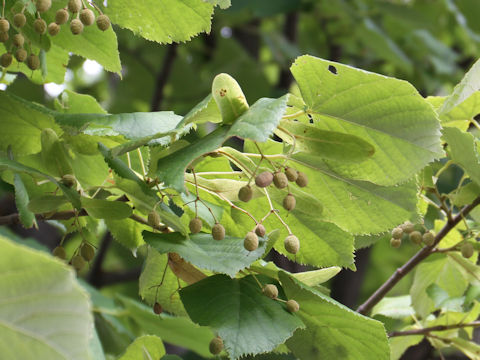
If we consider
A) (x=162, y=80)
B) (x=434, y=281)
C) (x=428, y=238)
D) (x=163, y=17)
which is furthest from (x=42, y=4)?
(x=162, y=80)

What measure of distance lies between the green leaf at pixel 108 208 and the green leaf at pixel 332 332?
8.5 inches

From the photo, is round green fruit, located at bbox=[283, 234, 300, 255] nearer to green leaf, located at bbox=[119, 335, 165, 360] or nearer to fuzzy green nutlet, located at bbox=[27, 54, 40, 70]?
green leaf, located at bbox=[119, 335, 165, 360]

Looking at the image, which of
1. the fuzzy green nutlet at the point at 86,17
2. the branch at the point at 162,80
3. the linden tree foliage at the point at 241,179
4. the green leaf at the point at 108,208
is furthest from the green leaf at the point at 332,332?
the branch at the point at 162,80

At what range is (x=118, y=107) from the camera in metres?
3.02

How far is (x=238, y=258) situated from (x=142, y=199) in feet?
0.48

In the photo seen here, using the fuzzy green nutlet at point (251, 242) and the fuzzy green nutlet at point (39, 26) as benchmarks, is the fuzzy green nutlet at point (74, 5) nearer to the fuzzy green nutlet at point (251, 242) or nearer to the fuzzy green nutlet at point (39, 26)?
the fuzzy green nutlet at point (39, 26)

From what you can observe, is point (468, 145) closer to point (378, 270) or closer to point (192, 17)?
point (192, 17)

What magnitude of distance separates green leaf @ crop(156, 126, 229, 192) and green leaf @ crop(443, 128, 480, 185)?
37 centimetres

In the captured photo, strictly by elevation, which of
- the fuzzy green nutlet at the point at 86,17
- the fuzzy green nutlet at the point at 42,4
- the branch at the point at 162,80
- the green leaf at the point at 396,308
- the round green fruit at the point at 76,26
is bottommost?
the branch at the point at 162,80

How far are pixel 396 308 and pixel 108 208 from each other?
0.80 m

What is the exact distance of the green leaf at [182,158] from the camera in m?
0.71

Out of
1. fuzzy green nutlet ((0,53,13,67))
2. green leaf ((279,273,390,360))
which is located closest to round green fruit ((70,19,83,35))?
fuzzy green nutlet ((0,53,13,67))

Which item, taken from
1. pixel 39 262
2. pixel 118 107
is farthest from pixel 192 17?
pixel 118 107

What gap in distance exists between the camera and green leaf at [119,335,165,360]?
1045 millimetres
